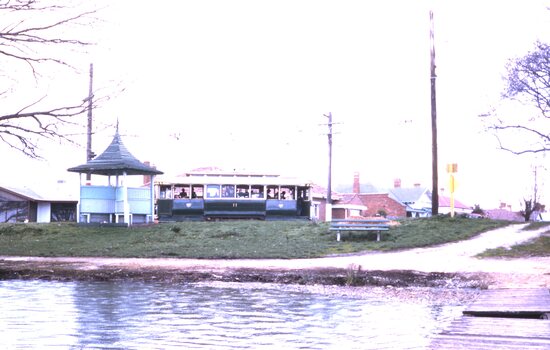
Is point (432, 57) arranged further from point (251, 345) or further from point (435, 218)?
point (251, 345)

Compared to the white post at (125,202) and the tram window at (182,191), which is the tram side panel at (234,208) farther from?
the white post at (125,202)

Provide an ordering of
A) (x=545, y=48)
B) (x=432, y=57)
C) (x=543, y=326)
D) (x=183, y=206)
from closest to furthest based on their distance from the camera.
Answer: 1. (x=543, y=326)
2. (x=545, y=48)
3. (x=432, y=57)
4. (x=183, y=206)

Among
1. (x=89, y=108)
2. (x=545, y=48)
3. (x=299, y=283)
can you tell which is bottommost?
(x=299, y=283)

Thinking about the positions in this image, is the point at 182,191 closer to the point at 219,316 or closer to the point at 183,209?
the point at 183,209

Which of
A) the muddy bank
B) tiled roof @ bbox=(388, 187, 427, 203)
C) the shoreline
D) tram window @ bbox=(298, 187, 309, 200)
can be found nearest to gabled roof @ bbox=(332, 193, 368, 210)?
tiled roof @ bbox=(388, 187, 427, 203)

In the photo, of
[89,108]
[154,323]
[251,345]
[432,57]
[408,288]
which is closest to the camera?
[251,345]

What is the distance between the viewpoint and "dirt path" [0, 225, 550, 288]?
1420 centimetres

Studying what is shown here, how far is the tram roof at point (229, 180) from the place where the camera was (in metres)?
35.2

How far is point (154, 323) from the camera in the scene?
8.45 m

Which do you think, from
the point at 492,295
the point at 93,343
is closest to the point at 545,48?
the point at 492,295

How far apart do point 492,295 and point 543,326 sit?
3601 millimetres

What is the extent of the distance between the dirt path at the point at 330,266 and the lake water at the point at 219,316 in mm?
1339

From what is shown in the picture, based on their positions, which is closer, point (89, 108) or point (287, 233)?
point (89, 108)

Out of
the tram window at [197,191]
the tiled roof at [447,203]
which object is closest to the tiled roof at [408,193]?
the tiled roof at [447,203]
